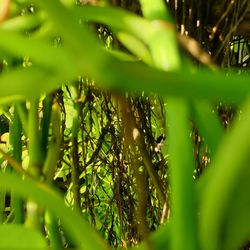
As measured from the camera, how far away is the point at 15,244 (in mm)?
219

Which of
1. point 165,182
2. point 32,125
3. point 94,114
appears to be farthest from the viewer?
point 94,114

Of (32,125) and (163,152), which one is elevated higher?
(32,125)

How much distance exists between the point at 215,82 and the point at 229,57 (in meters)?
0.48

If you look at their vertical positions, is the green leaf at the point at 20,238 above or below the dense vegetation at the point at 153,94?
below

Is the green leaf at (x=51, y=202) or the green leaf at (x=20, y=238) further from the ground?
the green leaf at (x=51, y=202)

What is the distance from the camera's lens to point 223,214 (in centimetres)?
18

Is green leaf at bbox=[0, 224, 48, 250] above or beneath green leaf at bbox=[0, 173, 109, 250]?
beneath

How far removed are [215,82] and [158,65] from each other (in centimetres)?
7

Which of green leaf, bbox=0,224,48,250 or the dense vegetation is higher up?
the dense vegetation

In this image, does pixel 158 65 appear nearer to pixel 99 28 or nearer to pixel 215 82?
pixel 215 82

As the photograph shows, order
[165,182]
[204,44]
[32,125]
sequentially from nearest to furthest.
→ 1. [32,125]
2. [204,44]
3. [165,182]

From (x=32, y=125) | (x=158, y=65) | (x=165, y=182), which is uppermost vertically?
(x=158, y=65)

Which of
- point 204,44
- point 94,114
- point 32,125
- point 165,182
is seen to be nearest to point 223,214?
point 32,125

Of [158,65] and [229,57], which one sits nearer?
[158,65]
